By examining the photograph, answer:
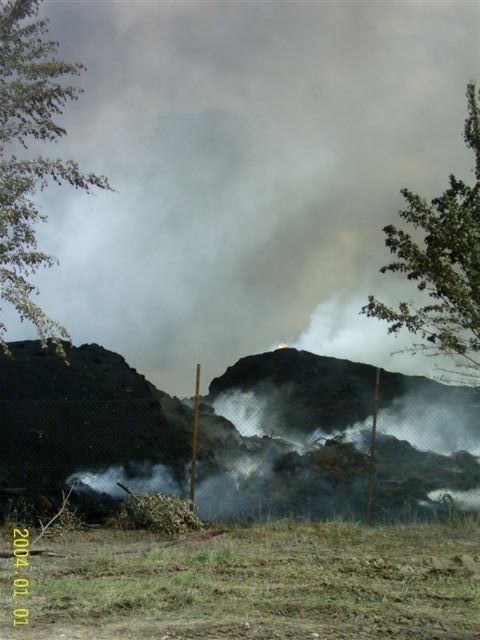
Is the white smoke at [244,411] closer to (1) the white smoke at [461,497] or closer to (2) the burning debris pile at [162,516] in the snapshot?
(1) the white smoke at [461,497]

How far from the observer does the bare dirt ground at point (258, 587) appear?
20.0ft

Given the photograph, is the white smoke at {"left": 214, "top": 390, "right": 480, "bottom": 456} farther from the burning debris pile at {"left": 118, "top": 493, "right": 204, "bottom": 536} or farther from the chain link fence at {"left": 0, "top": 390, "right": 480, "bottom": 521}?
the burning debris pile at {"left": 118, "top": 493, "right": 204, "bottom": 536}

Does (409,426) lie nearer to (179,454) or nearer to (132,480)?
(179,454)

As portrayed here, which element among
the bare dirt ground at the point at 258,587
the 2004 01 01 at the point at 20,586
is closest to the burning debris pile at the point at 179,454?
the bare dirt ground at the point at 258,587

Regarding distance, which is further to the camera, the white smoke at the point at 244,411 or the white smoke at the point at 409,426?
the white smoke at the point at 244,411

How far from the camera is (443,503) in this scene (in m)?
14.5

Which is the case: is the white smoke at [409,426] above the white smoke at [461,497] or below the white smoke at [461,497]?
above

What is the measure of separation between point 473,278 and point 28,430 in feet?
31.2

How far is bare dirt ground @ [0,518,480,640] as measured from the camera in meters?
6.10

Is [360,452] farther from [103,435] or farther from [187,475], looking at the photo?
[103,435]

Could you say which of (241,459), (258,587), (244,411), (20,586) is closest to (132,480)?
(241,459)

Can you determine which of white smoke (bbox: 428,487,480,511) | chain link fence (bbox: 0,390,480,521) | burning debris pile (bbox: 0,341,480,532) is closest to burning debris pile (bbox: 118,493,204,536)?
burning debris pile (bbox: 0,341,480,532)

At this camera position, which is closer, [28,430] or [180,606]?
[180,606]

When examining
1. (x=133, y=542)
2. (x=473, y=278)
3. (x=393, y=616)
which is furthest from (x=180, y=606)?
(x=473, y=278)
